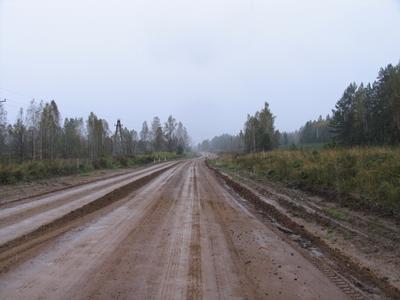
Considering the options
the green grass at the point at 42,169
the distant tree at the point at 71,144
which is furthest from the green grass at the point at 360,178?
the distant tree at the point at 71,144

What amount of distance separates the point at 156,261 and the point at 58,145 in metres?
80.3

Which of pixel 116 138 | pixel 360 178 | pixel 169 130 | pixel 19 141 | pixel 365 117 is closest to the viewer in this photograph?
pixel 360 178

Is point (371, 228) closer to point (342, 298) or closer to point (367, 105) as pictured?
point (342, 298)

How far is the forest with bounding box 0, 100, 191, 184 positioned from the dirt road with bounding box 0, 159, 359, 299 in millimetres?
15870

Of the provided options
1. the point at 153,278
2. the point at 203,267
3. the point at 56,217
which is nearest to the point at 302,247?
the point at 203,267

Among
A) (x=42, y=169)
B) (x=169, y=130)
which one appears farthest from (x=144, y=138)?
(x=42, y=169)

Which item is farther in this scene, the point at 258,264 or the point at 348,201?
the point at 348,201

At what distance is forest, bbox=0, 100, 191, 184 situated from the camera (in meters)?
29.0

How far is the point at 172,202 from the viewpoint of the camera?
1473cm

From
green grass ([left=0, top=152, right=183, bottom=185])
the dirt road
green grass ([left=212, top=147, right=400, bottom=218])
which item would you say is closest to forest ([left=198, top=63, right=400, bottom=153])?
green grass ([left=0, top=152, right=183, bottom=185])

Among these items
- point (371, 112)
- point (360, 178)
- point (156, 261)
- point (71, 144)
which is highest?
point (371, 112)

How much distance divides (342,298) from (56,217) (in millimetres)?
8102

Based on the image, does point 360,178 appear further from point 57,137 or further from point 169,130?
point 169,130

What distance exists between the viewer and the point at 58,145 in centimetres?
8194
